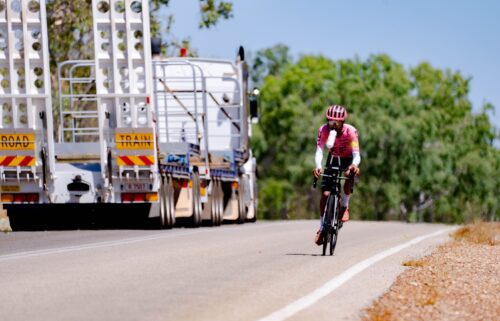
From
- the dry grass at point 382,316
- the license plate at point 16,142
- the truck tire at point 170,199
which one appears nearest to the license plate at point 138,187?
the truck tire at point 170,199

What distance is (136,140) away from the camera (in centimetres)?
2434

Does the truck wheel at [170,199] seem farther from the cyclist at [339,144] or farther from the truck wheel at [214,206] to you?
the cyclist at [339,144]

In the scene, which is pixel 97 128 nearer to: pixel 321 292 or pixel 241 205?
pixel 241 205

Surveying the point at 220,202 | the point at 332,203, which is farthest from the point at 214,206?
Answer: the point at 332,203

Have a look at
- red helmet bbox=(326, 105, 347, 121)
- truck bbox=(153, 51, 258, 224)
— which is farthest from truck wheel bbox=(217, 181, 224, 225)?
red helmet bbox=(326, 105, 347, 121)

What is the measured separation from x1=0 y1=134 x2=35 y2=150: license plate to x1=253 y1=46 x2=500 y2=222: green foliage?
5399cm

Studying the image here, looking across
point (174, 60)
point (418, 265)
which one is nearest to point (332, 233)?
point (418, 265)

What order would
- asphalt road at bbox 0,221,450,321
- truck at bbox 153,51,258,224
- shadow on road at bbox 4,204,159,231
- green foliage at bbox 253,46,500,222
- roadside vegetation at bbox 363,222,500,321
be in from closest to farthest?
roadside vegetation at bbox 363,222,500,321
asphalt road at bbox 0,221,450,321
shadow on road at bbox 4,204,159,231
truck at bbox 153,51,258,224
green foliage at bbox 253,46,500,222

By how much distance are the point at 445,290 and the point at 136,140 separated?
13612mm

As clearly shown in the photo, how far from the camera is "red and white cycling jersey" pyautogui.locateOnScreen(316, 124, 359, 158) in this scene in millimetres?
15508

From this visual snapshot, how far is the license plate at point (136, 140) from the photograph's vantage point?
79.7 feet

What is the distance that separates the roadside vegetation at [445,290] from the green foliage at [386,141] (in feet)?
205

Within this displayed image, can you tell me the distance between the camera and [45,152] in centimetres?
2422

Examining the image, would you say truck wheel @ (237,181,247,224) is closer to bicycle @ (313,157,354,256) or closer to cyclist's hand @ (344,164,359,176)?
bicycle @ (313,157,354,256)
